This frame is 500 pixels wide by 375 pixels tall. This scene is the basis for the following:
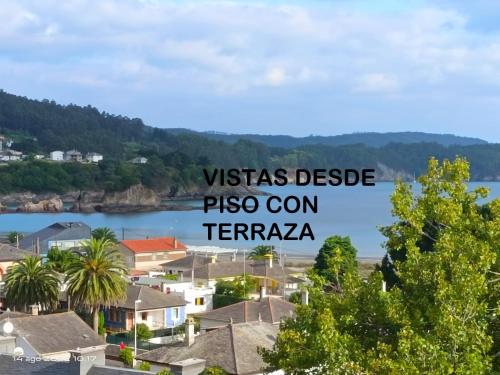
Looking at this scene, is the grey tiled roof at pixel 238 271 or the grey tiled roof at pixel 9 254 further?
the grey tiled roof at pixel 238 271

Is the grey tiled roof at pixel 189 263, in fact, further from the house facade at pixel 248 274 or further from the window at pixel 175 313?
the window at pixel 175 313

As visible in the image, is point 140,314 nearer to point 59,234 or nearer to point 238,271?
point 238,271

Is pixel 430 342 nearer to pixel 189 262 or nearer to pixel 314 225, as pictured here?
pixel 189 262

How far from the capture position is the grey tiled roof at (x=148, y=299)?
45.9 metres

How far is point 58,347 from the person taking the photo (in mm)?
30328

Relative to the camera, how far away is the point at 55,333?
102ft

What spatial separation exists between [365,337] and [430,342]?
2.39 meters

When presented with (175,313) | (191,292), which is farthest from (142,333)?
(191,292)

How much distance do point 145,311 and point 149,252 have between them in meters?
34.3

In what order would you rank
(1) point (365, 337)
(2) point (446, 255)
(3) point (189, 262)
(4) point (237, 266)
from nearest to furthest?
(2) point (446, 255), (1) point (365, 337), (4) point (237, 266), (3) point (189, 262)

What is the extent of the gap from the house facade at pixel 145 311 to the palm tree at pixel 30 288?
4196mm

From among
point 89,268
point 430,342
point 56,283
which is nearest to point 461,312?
point 430,342

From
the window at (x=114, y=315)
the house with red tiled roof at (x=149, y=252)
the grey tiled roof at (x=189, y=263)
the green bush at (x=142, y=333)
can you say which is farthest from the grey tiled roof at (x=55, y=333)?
the house with red tiled roof at (x=149, y=252)

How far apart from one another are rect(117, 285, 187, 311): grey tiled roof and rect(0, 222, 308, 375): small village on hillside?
0.06 meters
